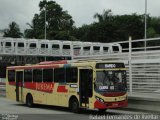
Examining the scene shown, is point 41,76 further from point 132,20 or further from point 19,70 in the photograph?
point 132,20

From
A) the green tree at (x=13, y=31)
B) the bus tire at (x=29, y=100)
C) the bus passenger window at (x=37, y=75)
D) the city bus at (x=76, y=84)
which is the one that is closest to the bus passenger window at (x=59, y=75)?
the city bus at (x=76, y=84)

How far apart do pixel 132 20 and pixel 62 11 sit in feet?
Answer: 86.7

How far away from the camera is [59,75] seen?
84.7 feet

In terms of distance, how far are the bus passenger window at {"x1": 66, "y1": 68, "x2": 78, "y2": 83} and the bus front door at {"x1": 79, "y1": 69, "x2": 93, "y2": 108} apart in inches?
21.2

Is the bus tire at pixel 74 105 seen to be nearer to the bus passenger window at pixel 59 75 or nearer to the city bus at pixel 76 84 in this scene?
the city bus at pixel 76 84

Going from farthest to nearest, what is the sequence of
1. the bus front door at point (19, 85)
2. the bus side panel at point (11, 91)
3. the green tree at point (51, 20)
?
the green tree at point (51, 20)
the bus side panel at point (11, 91)
the bus front door at point (19, 85)

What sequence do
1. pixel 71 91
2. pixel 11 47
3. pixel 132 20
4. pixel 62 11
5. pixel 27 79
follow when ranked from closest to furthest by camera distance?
pixel 71 91 < pixel 27 79 < pixel 11 47 < pixel 132 20 < pixel 62 11

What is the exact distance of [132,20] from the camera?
121 meters

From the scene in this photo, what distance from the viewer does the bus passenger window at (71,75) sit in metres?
24.0

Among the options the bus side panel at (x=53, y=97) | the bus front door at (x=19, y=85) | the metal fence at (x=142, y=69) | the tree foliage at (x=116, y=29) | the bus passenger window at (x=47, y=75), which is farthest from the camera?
the tree foliage at (x=116, y=29)

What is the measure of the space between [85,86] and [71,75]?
1592mm

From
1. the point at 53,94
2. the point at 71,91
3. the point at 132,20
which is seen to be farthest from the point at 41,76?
the point at 132,20

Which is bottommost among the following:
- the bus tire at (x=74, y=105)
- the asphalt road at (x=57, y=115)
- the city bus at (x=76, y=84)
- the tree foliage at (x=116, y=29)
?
the asphalt road at (x=57, y=115)

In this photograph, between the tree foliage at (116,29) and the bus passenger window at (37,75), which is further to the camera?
the tree foliage at (116,29)
